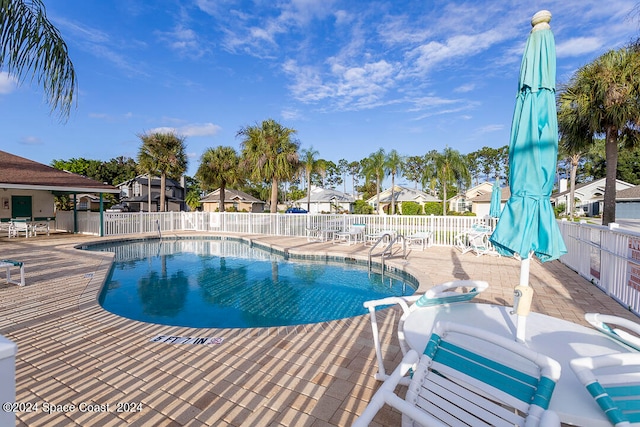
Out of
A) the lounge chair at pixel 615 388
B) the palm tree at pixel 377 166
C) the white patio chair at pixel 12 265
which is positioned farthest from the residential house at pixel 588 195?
the white patio chair at pixel 12 265

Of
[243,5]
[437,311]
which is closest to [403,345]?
[437,311]

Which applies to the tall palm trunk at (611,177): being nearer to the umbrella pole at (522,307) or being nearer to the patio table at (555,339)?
the patio table at (555,339)

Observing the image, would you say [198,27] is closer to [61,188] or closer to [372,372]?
[61,188]

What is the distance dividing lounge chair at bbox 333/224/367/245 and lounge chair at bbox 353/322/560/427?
996 cm

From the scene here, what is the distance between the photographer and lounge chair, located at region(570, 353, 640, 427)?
1.33 meters

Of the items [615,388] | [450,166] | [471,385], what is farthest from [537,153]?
[450,166]

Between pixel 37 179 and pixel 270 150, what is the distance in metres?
10.8

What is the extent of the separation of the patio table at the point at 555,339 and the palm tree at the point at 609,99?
11.0 m

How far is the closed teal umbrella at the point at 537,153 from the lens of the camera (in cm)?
235

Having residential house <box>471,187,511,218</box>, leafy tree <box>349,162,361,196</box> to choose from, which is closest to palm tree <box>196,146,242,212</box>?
residential house <box>471,187,511,218</box>

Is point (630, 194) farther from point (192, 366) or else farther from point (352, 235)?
point (192, 366)

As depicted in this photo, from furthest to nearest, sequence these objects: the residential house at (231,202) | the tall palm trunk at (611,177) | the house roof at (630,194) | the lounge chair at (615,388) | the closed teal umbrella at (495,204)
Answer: the residential house at (231,202), the house roof at (630,194), the tall palm trunk at (611,177), the closed teal umbrella at (495,204), the lounge chair at (615,388)

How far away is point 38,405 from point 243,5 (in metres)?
15.2

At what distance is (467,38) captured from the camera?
1288 cm
